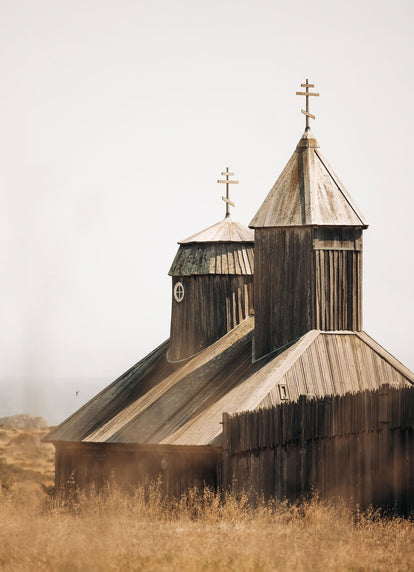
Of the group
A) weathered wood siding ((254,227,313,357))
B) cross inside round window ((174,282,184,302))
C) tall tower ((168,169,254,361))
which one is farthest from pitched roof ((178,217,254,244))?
weathered wood siding ((254,227,313,357))

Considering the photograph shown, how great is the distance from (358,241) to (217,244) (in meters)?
6.64

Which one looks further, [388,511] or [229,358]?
[229,358]

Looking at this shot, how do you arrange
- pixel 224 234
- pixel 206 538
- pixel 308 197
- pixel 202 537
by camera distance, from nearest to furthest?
pixel 206 538 < pixel 202 537 < pixel 308 197 < pixel 224 234

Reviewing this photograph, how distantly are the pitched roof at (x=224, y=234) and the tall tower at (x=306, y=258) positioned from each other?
4.09 meters

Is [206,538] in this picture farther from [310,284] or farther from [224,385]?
[310,284]

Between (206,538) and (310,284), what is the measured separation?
1149 cm

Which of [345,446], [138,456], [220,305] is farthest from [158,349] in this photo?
[345,446]

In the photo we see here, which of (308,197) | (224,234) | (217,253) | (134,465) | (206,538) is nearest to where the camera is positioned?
(206,538)

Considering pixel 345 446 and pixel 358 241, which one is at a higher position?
pixel 358 241

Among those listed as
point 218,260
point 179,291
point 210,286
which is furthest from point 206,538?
point 179,291

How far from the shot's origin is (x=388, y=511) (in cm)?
2752

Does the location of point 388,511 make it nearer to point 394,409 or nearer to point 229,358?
point 394,409

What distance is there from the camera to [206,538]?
65.3ft

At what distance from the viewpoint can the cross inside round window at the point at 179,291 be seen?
36.1m
